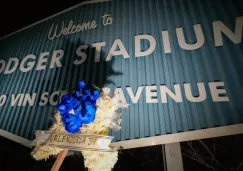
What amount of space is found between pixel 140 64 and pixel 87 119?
3.16 metres

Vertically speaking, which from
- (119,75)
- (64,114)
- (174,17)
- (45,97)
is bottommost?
(64,114)

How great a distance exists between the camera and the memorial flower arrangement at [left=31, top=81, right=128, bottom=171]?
2.46 metres

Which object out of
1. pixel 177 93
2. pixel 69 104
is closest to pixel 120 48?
pixel 177 93

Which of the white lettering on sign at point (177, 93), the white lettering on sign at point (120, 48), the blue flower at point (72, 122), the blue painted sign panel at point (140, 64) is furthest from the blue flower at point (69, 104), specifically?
the white lettering on sign at point (120, 48)

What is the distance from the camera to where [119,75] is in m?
5.32

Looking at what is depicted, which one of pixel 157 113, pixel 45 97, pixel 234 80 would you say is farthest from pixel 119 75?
pixel 234 80

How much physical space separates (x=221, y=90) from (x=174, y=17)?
2565 millimetres

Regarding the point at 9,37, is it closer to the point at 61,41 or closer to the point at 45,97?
the point at 61,41

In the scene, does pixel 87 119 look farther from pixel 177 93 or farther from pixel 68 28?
pixel 68 28

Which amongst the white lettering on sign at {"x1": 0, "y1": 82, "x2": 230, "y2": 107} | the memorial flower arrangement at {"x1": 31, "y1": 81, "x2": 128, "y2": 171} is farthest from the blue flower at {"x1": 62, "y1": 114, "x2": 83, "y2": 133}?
the white lettering on sign at {"x1": 0, "y1": 82, "x2": 230, "y2": 107}

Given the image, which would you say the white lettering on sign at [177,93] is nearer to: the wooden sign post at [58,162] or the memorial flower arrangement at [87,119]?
the memorial flower arrangement at [87,119]

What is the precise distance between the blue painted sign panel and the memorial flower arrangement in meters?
2.00

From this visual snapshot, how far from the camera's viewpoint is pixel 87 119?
245 cm

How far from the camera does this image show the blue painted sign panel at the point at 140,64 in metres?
4.42
